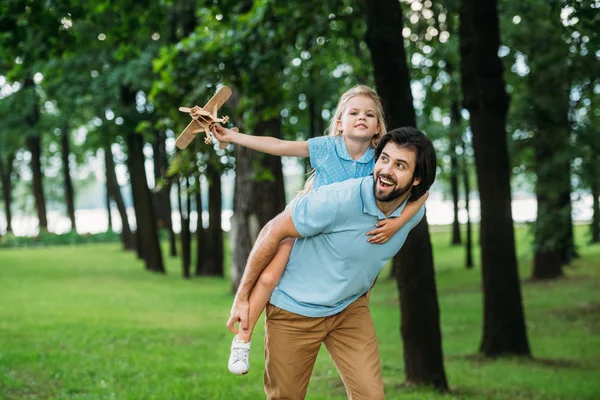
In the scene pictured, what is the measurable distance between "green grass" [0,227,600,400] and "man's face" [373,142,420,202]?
430 centimetres

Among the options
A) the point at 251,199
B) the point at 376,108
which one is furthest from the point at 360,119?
the point at 251,199

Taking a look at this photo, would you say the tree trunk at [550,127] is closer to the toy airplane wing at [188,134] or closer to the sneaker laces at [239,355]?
the toy airplane wing at [188,134]

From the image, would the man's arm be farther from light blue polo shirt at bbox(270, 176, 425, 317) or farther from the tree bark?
the tree bark

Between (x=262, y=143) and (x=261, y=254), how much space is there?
74 centimetres

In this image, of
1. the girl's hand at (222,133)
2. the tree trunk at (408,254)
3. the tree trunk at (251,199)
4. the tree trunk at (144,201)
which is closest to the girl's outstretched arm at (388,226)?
the girl's hand at (222,133)

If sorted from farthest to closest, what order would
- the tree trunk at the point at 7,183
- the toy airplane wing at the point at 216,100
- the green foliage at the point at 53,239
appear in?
the tree trunk at the point at 7,183 < the green foliage at the point at 53,239 < the toy airplane wing at the point at 216,100

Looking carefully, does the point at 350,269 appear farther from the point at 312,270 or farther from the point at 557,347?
the point at 557,347

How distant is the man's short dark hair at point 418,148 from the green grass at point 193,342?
4238 mm

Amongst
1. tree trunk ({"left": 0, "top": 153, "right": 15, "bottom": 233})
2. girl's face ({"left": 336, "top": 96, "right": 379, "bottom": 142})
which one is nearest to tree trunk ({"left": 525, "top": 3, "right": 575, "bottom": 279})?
girl's face ({"left": 336, "top": 96, "right": 379, "bottom": 142})

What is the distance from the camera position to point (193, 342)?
13.0 metres

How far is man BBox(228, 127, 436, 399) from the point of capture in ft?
14.6

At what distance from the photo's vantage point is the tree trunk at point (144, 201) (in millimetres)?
30109

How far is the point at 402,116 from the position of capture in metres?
8.64

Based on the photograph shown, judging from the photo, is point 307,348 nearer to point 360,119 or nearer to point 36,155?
point 360,119
